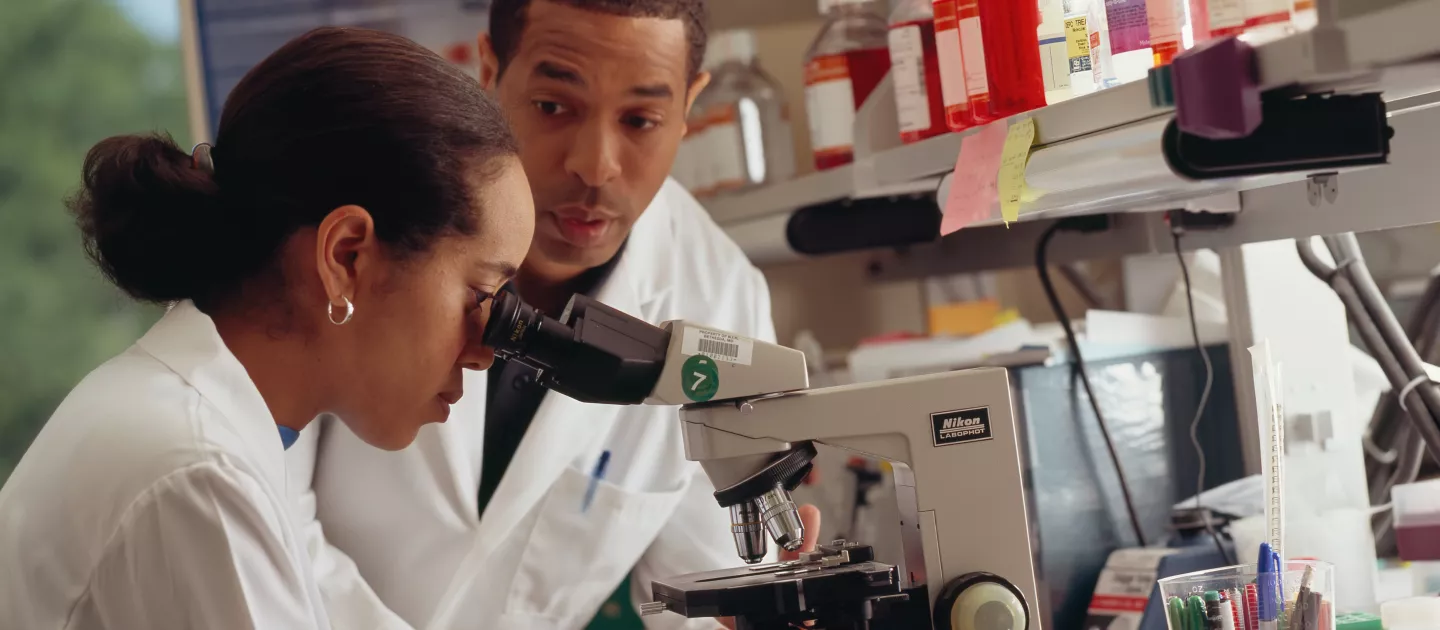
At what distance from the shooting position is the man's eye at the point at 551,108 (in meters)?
1.53

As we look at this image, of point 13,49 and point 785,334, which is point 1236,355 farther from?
point 13,49

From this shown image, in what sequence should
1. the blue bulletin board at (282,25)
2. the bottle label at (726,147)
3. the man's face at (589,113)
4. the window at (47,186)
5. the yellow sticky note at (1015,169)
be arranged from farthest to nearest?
the window at (47,186), the blue bulletin board at (282,25), the bottle label at (726,147), the man's face at (589,113), the yellow sticky note at (1015,169)

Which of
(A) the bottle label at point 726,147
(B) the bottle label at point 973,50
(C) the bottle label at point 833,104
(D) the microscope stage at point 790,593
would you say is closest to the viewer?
(D) the microscope stage at point 790,593

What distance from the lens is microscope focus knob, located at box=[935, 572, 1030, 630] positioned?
1.06 meters

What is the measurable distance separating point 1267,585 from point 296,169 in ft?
2.86

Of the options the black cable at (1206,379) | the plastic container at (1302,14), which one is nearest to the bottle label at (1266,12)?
the plastic container at (1302,14)

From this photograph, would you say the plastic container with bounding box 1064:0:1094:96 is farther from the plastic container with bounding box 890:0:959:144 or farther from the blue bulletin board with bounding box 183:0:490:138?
the blue bulletin board with bounding box 183:0:490:138

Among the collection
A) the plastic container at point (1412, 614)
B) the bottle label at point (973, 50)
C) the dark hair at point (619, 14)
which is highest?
the dark hair at point (619, 14)

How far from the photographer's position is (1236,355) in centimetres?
164

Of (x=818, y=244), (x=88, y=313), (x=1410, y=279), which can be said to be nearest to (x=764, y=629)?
(x=818, y=244)

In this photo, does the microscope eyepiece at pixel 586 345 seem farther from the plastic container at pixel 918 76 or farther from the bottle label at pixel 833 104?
the bottle label at pixel 833 104

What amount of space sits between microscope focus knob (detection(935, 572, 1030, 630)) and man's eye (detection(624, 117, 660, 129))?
73cm

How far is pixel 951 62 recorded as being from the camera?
1.29 m

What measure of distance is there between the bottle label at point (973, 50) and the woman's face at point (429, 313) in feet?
1.47
